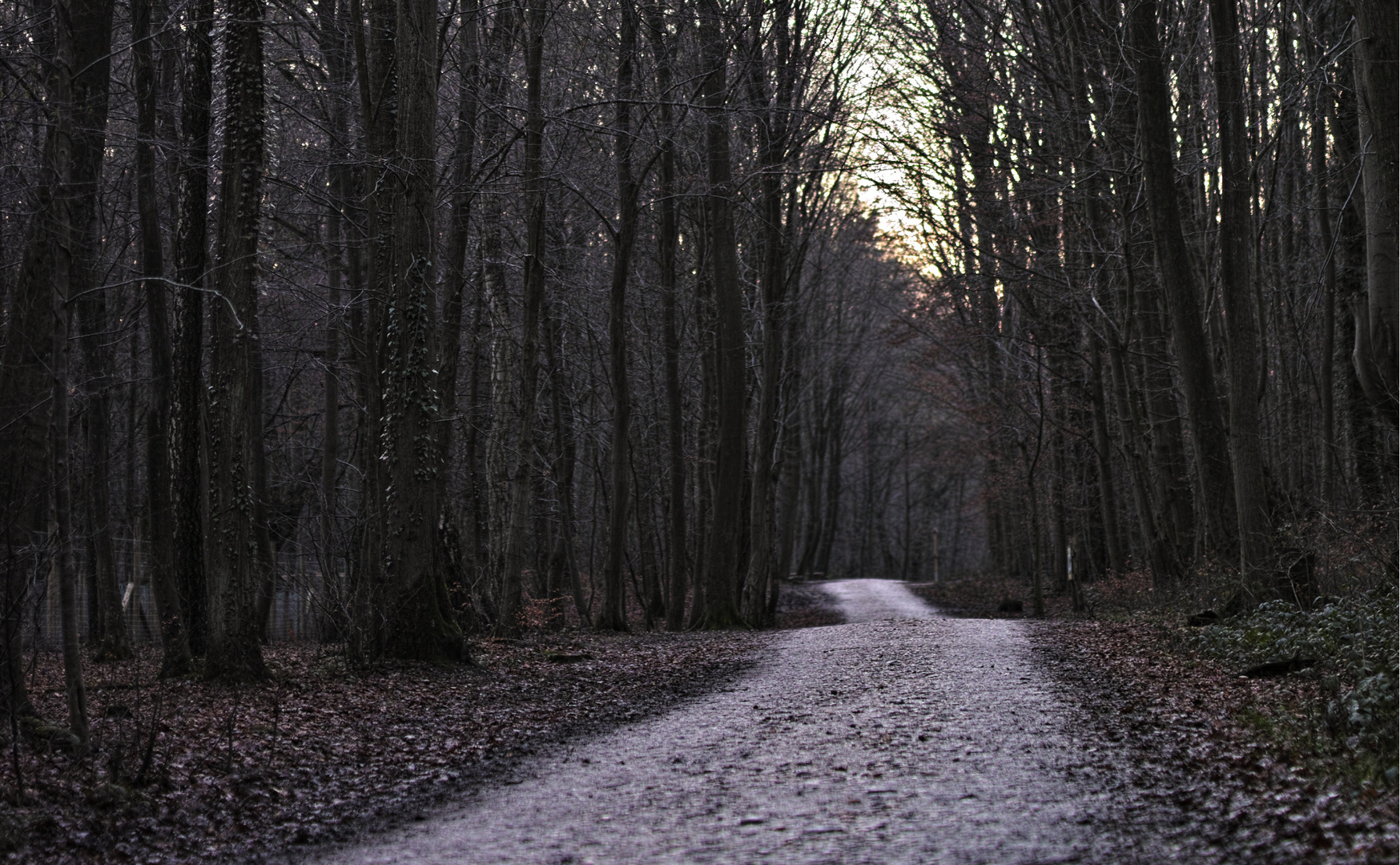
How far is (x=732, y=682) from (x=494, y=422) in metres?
7.40

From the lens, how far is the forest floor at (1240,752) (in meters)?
4.70

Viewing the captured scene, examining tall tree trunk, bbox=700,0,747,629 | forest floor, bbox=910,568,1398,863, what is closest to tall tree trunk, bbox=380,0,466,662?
forest floor, bbox=910,568,1398,863

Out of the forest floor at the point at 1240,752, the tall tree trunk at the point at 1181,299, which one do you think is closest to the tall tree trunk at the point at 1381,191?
the forest floor at the point at 1240,752

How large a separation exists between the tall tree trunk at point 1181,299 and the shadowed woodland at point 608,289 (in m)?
0.05

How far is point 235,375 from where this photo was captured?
10.0 meters

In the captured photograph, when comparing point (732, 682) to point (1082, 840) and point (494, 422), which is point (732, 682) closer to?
point (1082, 840)

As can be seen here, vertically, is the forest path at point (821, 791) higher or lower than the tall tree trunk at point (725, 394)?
lower

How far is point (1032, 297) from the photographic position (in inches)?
958

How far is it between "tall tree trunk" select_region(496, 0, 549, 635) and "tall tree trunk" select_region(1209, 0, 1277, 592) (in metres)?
8.58

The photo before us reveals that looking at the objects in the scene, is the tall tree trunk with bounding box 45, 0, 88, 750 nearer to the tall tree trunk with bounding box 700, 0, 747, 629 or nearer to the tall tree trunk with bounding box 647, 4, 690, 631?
the tall tree trunk with bounding box 700, 0, 747, 629

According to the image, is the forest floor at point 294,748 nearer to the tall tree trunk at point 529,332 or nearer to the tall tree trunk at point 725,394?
the tall tree trunk at point 529,332

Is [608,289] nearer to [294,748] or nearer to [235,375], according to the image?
[235,375]

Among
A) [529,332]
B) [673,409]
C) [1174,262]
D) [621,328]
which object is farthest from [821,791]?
[673,409]

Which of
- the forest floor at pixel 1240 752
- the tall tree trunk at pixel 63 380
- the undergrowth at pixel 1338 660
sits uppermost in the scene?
the tall tree trunk at pixel 63 380
